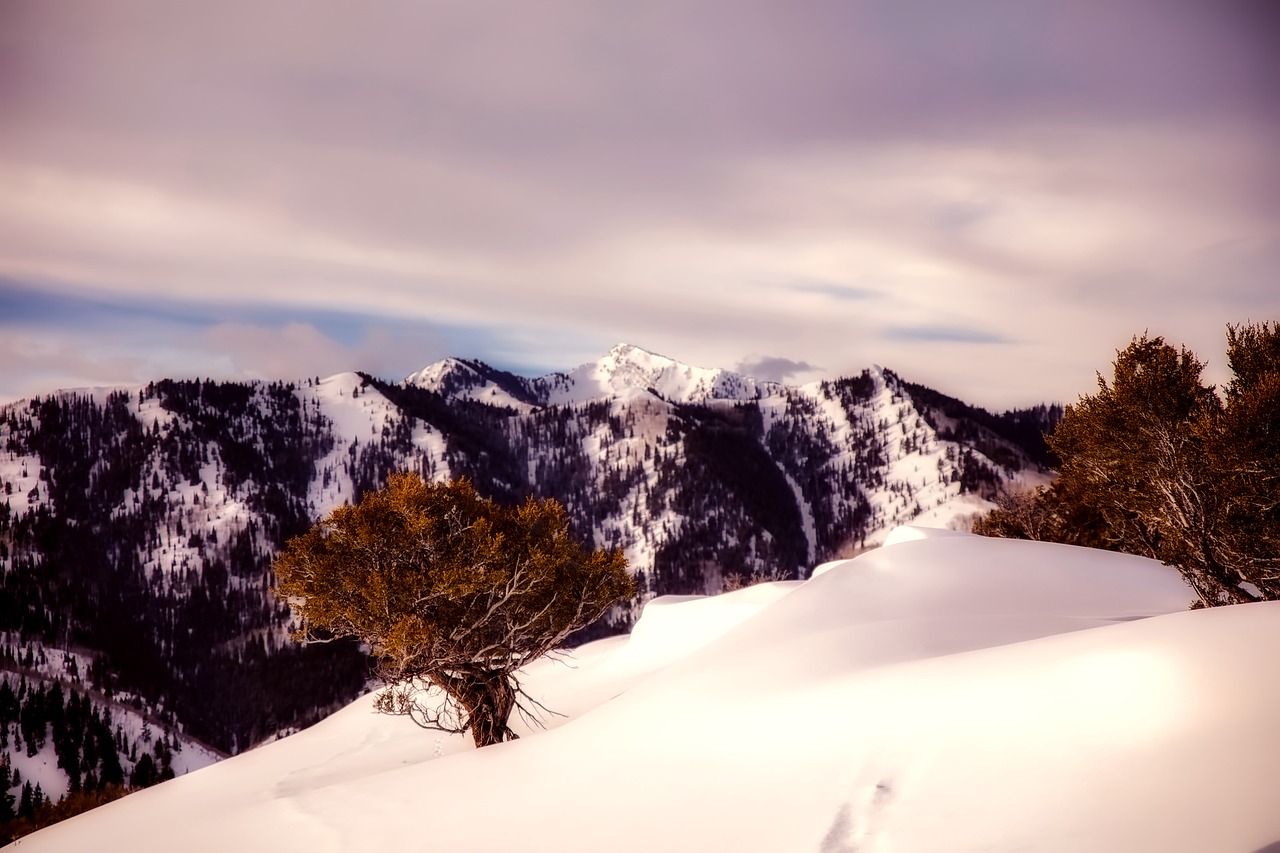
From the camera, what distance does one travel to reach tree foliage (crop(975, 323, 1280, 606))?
2216 centimetres

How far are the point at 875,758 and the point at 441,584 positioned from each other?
14059 mm

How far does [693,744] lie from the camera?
44.9ft

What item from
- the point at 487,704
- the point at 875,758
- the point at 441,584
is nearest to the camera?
the point at 875,758

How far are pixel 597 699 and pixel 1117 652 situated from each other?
80.4 ft

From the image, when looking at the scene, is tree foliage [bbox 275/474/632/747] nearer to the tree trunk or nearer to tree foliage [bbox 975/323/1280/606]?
the tree trunk

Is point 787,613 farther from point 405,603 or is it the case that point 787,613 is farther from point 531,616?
point 405,603

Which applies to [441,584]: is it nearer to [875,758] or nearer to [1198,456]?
[875,758]

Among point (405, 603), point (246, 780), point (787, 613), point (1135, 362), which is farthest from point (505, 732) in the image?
point (1135, 362)

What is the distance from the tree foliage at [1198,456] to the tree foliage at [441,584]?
66.1ft

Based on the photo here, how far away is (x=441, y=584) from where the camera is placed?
70.4 feet

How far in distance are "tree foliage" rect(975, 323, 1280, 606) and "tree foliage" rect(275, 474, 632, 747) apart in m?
20.2

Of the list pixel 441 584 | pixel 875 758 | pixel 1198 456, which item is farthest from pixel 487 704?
pixel 1198 456

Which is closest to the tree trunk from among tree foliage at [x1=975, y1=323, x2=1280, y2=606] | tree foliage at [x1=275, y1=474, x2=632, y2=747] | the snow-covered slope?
tree foliage at [x1=275, y1=474, x2=632, y2=747]

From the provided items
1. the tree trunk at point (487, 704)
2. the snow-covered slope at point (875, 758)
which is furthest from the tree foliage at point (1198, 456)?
the tree trunk at point (487, 704)
